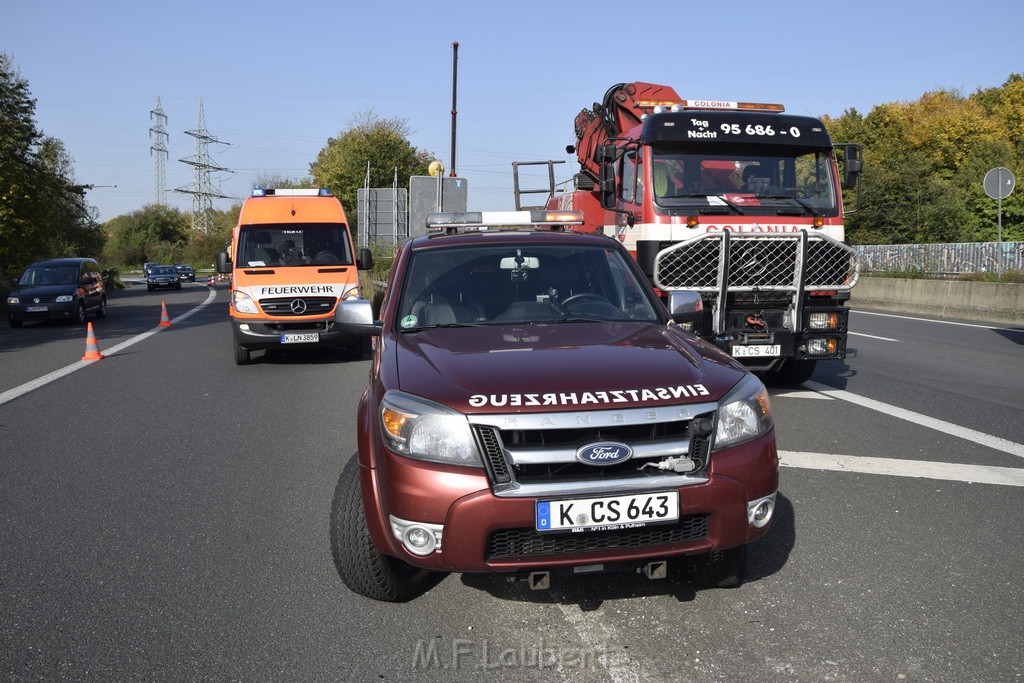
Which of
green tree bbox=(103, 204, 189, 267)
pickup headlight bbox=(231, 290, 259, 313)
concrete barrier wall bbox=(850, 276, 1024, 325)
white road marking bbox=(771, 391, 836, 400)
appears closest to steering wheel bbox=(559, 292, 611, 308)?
white road marking bbox=(771, 391, 836, 400)

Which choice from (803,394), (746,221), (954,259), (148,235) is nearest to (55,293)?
(746,221)

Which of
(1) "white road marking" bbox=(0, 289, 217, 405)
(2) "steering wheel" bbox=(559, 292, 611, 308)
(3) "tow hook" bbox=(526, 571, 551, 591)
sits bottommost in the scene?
(1) "white road marking" bbox=(0, 289, 217, 405)

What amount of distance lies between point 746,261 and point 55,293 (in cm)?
1965

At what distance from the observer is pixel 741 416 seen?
3832 mm

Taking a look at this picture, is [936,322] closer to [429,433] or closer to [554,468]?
[554,468]

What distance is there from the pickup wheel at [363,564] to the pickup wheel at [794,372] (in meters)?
7.08

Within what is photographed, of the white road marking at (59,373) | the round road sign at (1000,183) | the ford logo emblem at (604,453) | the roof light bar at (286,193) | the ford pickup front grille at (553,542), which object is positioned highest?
the round road sign at (1000,183)

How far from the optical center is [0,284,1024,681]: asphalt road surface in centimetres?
359

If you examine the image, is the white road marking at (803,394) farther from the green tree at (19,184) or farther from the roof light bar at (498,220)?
the green tree at (19,184)

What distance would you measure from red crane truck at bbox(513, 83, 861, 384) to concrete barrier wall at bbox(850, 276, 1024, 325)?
40.8ft

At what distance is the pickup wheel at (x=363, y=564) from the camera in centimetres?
405

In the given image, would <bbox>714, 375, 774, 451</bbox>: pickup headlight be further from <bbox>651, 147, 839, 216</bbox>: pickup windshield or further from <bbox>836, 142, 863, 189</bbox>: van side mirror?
<bbox>836, 142, 863, 189</bbox>: van side mirror

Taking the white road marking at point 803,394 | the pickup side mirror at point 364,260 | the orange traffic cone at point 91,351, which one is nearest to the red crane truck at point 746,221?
the white road marking at point 803,394

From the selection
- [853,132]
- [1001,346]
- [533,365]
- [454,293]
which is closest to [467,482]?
[533,365]
